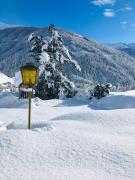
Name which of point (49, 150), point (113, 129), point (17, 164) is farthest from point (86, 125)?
point (17, 164)

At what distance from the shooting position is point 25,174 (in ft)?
23.9

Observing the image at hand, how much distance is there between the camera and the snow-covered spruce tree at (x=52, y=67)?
3306 cm

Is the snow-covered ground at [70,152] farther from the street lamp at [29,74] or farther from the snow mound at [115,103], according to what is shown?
the snow mound at [115,103]

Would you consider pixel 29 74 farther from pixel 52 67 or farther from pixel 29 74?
pixel 52 67

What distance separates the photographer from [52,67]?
33156 millimetres

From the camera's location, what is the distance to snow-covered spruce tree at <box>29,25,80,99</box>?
33062 mm

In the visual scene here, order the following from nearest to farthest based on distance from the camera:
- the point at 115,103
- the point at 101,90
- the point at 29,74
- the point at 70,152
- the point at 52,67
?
the point at 70,152 < the point at 29,74 < the point at 115,103 < the point at 101,90 < the point at 52,67

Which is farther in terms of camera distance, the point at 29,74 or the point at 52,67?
the point at 52,67

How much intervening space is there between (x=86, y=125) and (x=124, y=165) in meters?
3.29

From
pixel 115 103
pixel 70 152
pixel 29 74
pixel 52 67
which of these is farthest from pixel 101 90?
pixel 70 152

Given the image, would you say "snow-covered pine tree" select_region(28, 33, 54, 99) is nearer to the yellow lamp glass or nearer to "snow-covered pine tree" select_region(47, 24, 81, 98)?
"snow-covered pine tree" select_region(47, 24, 81, 98)

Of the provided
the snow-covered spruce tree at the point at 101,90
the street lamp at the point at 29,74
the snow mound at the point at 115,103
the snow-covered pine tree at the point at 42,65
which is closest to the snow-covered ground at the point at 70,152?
the street lamp at the point at 29,74

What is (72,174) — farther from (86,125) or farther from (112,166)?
(86,125)

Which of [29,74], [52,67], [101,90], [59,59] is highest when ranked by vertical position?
[59,59]
